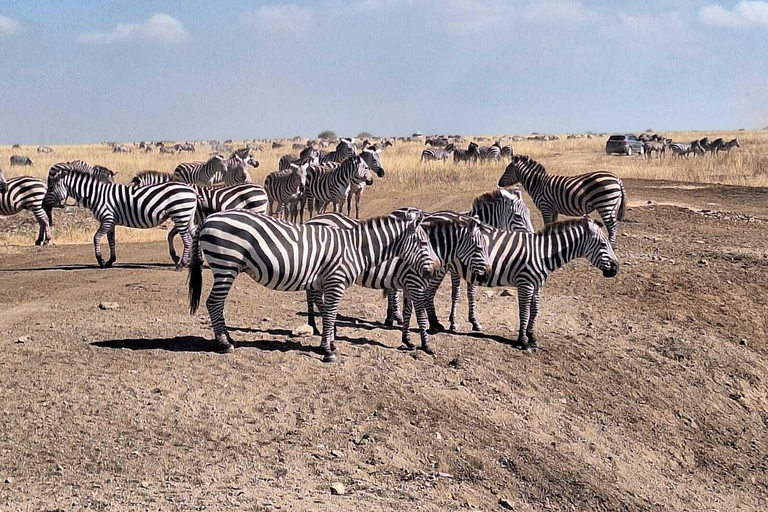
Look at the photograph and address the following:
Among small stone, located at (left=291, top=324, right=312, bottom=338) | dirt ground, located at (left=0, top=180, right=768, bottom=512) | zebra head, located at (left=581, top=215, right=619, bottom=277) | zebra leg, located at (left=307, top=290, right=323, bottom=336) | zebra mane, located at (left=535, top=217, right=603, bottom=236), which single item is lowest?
dirt ground, located at (left=0, top=180, right=768, bottom=512)

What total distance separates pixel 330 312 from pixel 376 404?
1138 millimetres

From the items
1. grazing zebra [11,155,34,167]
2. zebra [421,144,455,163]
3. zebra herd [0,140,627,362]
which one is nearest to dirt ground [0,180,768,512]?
zebra herd [0,140,627,362]

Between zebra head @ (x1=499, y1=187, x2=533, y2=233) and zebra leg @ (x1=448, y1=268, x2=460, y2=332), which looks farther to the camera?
zebra head @ (x1=499, y1=187, x2=533, y2=233)

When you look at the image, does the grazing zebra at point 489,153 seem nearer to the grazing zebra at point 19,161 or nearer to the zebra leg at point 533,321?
the grazing zebra at point 19,161

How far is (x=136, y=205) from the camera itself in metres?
13.0

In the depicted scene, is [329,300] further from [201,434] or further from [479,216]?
[479,216]

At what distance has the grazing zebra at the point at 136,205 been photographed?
1294cm

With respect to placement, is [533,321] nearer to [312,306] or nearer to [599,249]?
[599,249]

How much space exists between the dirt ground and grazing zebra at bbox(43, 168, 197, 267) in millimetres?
1025

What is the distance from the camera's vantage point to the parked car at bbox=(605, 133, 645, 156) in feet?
147

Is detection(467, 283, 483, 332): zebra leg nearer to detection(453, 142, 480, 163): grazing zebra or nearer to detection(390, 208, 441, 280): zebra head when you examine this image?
detection(390, 208, 441, 280): zebra head

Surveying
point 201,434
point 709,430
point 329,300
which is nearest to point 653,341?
point 709,430

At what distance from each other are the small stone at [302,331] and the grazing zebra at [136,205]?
14.2ft

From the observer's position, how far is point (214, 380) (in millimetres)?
7531
